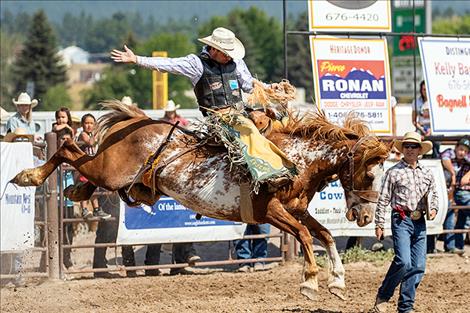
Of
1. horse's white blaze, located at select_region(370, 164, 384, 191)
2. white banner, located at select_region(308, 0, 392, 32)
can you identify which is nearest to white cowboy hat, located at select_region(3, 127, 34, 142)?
white banner, located at select_region(308, 0, 392, 32)

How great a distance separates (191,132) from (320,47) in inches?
171

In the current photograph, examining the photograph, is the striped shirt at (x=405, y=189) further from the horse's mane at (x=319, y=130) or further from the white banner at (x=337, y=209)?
the white banner at (x=337, y=209)

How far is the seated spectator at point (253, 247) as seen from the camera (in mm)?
12438

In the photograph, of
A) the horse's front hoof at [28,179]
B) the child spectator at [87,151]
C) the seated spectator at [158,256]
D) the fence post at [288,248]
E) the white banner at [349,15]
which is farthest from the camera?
the white banner at [349,15]

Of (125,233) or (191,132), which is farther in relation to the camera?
(125,233)

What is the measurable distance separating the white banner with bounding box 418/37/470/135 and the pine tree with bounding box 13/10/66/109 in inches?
2789

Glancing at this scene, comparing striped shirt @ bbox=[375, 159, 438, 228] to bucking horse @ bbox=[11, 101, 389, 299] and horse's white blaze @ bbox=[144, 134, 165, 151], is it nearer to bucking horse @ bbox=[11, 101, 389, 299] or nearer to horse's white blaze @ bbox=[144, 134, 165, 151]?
bucking horse @ bbox=[11, 101, 389, 299]

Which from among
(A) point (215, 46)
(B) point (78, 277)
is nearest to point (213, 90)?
(A) point (215, 46)

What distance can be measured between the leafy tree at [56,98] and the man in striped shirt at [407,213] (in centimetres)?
5928

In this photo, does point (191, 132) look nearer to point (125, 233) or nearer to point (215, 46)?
point (215, 46)

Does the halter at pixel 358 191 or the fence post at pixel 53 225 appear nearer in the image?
the halter at pixel 358 191

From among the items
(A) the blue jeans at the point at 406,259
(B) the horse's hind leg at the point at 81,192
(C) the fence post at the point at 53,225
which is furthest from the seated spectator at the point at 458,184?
(B) the horse's hind leg at the point at 81,192

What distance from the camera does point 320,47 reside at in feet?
Answer: 42.3

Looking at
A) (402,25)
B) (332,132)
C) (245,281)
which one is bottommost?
(245,281)
